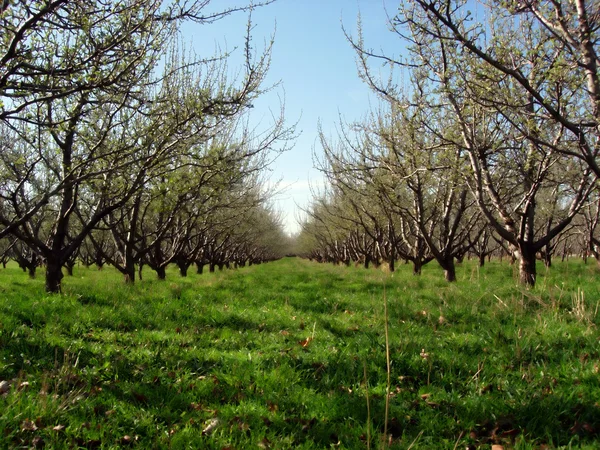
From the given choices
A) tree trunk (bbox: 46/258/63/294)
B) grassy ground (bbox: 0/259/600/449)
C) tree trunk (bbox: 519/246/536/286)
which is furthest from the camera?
tree trunk (bbox: 519/246/536/286)

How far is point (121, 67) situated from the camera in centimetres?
584

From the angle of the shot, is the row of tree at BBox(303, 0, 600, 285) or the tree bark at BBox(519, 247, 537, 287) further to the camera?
the tree bark at BBox(519, 247, 537, 287)

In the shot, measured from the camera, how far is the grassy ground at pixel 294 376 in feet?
9.75

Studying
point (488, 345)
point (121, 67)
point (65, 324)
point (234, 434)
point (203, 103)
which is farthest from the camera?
point (203, 103)

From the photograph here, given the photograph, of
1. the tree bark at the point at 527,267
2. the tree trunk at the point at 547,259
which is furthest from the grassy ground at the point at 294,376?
the tree trunk at the point at 547,259

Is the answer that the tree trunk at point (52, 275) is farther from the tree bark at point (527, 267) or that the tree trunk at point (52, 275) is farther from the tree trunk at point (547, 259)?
the tree trunk at point (547, 259)

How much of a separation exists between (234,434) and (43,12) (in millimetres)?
4442

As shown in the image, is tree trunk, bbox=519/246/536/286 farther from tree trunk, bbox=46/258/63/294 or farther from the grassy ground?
tree trunk, bbox=46/258/63/294

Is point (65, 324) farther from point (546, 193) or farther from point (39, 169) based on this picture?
point (546, 193)

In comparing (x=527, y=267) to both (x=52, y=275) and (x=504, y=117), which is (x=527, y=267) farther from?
(x=52, y=275)

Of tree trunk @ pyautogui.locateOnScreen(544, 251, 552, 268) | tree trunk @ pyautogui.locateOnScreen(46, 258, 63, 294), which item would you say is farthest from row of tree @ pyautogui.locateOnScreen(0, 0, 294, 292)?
tree trunk @ pyautogui.locateOnScreen(544, 251, 552, 268)

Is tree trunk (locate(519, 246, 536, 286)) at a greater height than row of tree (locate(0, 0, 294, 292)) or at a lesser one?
lesser

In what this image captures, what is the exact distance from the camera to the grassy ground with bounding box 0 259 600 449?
2971 mm

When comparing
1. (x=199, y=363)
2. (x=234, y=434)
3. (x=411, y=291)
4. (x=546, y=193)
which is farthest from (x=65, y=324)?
(x=546, y=193)
